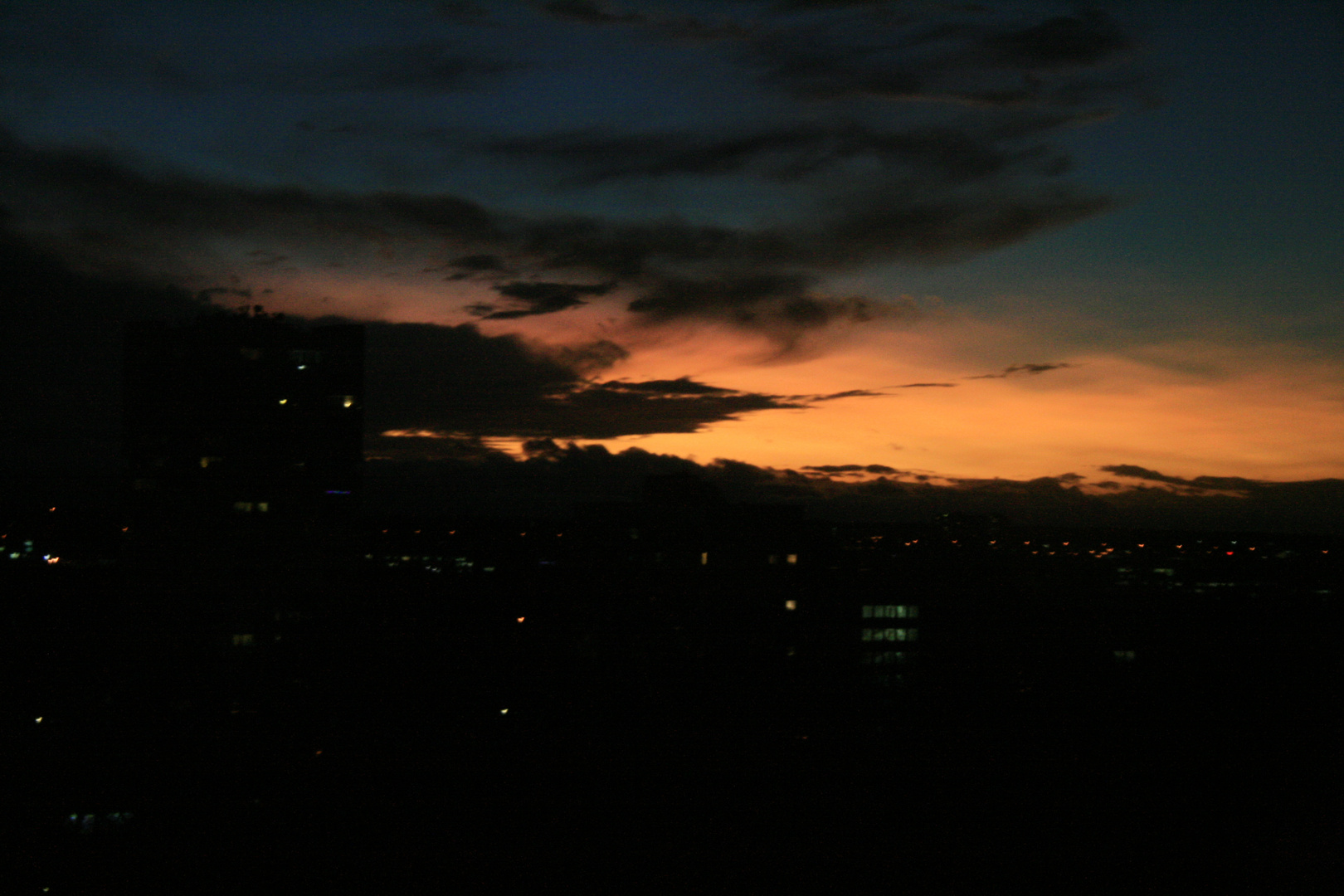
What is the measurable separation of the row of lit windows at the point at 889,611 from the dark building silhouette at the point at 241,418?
18458 mm

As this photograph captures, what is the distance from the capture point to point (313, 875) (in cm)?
1561

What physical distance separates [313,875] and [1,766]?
21.0 ft

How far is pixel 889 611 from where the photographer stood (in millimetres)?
31516

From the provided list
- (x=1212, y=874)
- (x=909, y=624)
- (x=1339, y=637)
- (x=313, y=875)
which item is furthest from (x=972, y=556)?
(x=313, y=875)

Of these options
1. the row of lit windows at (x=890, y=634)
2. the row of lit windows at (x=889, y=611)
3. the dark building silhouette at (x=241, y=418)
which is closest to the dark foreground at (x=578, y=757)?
the dark building silhouette at (x=241, y=418)

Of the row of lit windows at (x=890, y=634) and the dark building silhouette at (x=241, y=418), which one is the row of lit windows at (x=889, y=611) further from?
the dark building silhouette at (x=241, y=418)

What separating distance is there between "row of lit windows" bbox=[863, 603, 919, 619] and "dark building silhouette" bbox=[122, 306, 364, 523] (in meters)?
18.5

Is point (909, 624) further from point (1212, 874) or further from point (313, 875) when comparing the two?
point (313, 875)

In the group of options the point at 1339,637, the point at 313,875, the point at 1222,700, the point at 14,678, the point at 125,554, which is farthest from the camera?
the point at 1339,637

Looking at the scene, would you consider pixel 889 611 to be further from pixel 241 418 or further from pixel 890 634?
pixel 241 418

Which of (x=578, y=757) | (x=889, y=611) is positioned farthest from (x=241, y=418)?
(x=889, y=611)

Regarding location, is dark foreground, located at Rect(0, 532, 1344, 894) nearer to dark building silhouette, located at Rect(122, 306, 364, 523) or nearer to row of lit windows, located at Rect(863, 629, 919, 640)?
dark building silhouette, located at Rect(122, 306, 364, 523)

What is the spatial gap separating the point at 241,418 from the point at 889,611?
21910 millimetres

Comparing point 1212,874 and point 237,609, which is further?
point 237,609
